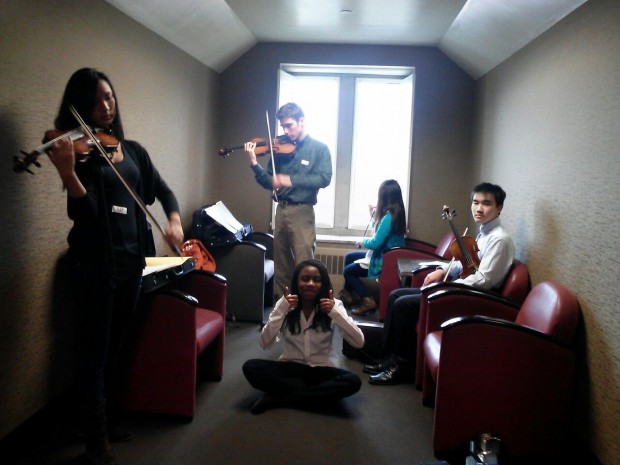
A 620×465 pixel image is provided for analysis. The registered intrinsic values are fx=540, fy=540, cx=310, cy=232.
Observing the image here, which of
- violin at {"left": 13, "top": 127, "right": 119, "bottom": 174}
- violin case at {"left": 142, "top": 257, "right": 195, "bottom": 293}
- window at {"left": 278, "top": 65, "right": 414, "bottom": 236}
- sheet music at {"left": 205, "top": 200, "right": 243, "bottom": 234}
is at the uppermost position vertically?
window at {"left": 278, "top": 65, "right": 414, "bottom": 236}

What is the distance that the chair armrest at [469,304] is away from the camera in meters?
2.58

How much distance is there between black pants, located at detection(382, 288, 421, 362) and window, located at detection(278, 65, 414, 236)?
2.15 meters

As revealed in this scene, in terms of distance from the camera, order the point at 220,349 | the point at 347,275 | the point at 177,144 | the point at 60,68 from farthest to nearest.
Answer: the point at 347,275 → the point at 177,144 → the point at 220,349 → the point at 60,68

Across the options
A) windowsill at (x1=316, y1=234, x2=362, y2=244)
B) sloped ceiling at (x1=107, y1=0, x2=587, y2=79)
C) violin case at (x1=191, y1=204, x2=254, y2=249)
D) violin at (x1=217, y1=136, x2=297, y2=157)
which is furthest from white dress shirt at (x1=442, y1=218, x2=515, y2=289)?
windowsill at (x1=316, y1=234, x2=362, y2=244)

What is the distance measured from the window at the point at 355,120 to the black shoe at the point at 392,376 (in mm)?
2298

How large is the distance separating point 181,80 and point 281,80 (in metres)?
1.28

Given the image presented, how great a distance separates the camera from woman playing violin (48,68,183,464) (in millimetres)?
1855

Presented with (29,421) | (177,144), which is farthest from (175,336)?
(177,144)

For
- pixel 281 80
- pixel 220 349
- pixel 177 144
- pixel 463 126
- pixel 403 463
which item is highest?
pixel 281 80

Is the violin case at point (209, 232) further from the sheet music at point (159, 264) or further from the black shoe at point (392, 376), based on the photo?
the black shoe at point (392, 376)

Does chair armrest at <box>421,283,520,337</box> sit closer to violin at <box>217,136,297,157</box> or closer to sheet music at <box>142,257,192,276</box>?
sheet music at <box>142,257,192,276</box>

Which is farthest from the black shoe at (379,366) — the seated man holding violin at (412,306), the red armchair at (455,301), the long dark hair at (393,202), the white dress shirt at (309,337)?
the long dark hair at (393,202)

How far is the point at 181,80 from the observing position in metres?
3.88

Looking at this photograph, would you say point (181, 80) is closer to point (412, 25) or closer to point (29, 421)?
point (412, 25)
